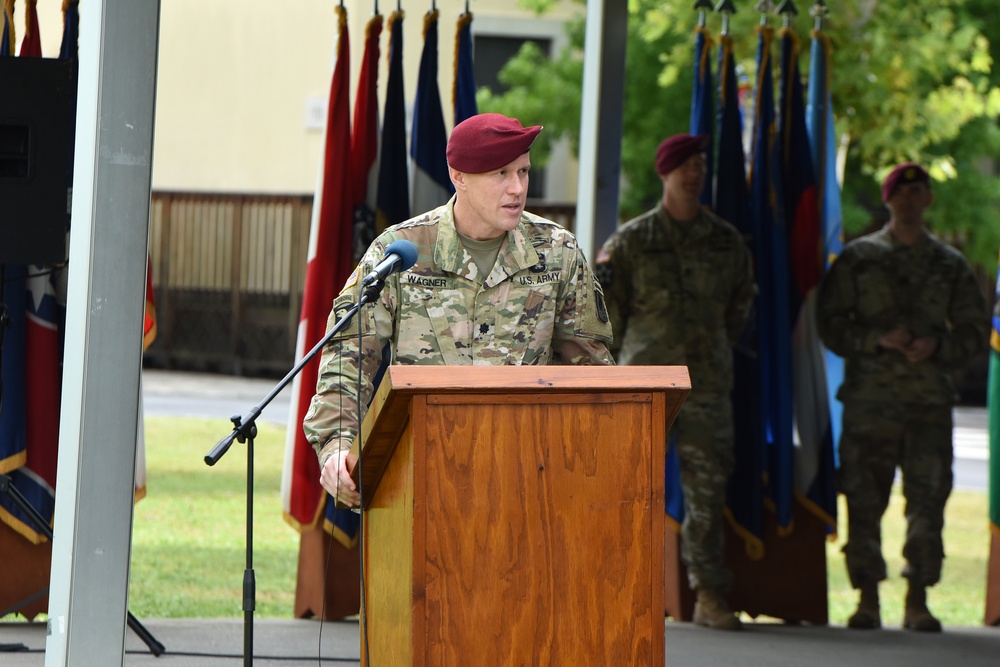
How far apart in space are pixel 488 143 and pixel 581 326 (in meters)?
0.57

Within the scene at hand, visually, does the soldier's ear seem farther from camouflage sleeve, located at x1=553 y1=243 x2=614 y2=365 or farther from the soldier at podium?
camouflage sleeve, located at x1=553 y1=243 x2=614 y2=365

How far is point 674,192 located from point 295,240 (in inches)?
443

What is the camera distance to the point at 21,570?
17.5ft

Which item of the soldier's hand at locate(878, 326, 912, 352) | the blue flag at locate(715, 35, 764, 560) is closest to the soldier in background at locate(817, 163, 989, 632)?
the soldier's hand at locate(878, 326, 912, 352)

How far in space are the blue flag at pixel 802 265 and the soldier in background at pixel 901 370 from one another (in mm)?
106

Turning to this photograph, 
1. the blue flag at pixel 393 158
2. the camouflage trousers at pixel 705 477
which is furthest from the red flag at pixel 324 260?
the camouflage trousers at pixel 705 477

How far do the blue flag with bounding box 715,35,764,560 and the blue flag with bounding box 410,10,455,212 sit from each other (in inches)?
48.4

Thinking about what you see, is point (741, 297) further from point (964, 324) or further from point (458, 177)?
point (458, 177)

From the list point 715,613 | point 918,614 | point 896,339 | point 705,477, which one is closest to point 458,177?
point 705,477

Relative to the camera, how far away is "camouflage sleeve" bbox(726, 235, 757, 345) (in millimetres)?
5922

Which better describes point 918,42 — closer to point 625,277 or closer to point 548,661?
point 625,277

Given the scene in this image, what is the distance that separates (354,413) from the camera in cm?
332

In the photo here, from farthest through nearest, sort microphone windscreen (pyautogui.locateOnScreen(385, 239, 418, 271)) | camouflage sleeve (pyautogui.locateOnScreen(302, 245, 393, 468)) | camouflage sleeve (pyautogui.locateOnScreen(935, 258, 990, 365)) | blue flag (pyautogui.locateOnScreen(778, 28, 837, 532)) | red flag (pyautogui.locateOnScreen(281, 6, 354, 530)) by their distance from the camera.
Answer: blue flag (pyautogui.locateOnScreen(778, 28, 837, 532)), camouflage sleeve (pyautogui.locateOnScreen(935, 258, 990, 365)), red flag (pyautogui.locateOnScreen(281, 6, 354, 530)), camouflage sleeve (pyautogui.locateOnScreen(302, 245, 393, 468)), microphone windscreen (pyautogui.locateOnScreen(385, 239, 418, 271))

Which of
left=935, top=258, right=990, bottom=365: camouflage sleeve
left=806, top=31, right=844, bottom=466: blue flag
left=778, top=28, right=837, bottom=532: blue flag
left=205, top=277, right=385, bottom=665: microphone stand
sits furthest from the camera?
left=806, top=31, right=844, bottom=466: blue flag
